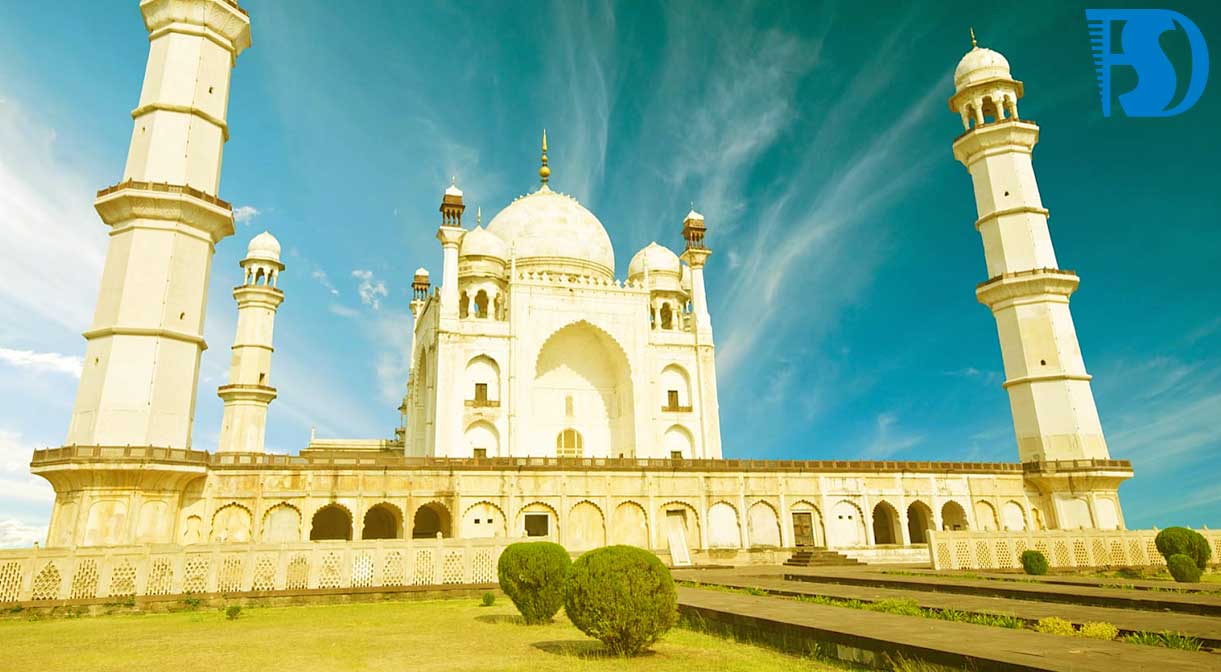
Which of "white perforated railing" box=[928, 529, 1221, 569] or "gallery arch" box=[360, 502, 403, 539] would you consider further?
"gallery arch" box=[360, 502, 403, 539]

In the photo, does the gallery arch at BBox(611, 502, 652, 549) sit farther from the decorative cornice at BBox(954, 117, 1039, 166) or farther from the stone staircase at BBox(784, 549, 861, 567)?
the decorative cornice at BBox(954, 117, 1039, 166)

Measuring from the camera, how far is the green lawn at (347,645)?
8102 mm

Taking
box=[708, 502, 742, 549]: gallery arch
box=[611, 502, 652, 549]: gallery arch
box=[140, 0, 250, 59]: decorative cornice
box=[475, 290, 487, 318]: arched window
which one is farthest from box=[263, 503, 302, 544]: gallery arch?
box=[140, 0, 250, 59]: decorative cornice

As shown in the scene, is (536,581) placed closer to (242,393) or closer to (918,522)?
(918,522)

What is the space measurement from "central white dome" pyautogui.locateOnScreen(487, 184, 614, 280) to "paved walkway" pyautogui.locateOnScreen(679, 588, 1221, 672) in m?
31.7

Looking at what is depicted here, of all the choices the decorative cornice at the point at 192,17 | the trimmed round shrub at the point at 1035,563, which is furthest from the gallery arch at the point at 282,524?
the trimmed round shrub at the point at 1035,563

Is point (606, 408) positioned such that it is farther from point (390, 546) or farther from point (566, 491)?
point (390, 546)

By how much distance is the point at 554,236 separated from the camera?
134ft

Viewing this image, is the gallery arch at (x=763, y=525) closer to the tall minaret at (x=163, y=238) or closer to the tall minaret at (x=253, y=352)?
the tall minaret at (x=163, y=238)

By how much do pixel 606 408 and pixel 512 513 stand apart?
12347 mm

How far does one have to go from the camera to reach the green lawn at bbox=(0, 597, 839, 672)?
810cm

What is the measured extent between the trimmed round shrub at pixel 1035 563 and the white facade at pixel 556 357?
1686 cm

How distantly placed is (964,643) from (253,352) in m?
35.7

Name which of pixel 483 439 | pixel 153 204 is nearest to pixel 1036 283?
pixel 483 439
